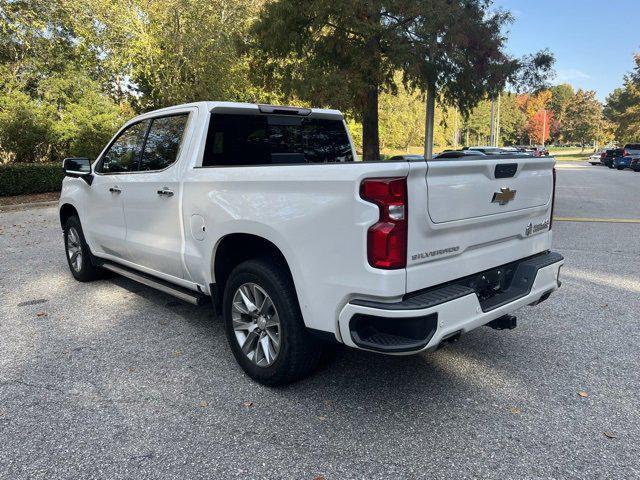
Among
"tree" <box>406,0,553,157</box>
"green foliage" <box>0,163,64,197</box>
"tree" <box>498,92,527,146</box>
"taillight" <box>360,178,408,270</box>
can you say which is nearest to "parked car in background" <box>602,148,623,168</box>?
"tree" <box>406,0,553,157</box>

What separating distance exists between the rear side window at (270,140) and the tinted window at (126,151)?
975 mm

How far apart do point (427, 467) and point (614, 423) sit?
4.04ft

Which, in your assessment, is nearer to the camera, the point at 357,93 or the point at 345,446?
the point at 345,446

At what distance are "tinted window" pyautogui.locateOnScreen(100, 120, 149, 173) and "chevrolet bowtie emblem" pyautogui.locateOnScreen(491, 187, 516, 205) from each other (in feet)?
10.4

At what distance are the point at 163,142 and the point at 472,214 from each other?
2.71 meters

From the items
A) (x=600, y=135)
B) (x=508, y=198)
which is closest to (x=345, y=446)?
(x=508, y=198)

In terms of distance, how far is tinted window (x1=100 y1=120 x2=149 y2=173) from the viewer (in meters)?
4.55

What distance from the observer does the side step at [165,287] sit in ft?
12.8

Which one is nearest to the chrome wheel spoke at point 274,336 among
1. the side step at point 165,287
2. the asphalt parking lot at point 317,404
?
the asphalt parking lot at point 317,404

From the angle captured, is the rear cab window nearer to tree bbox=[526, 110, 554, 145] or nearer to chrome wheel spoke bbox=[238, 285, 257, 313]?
chrome wheel spoke bbox=[238, 285, 257, 313]

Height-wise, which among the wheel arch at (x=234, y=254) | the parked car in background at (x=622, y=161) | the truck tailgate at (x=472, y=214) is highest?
the truck tailgate at (x=472, y=214)

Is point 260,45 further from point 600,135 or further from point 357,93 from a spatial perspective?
point 600,135

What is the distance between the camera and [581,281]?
583 cm

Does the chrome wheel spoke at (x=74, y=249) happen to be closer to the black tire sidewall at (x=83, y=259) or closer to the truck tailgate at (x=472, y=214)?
the black tire sidewall at (x=83, y=259)
